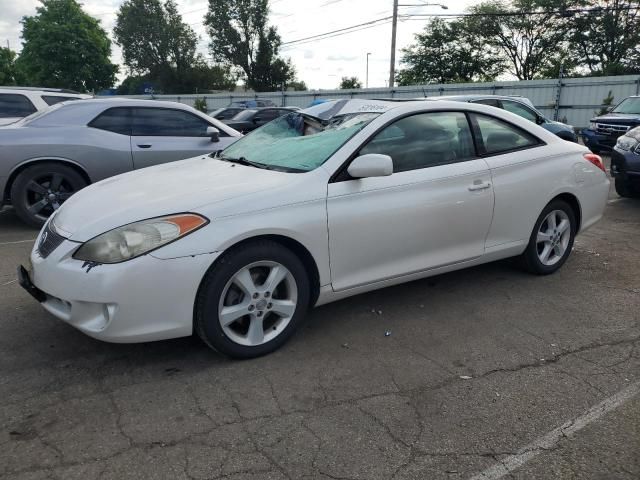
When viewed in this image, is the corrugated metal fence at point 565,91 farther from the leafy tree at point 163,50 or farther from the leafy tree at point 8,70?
the leafy tree at point 8,70

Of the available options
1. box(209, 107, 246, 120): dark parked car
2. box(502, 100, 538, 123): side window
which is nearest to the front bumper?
box(502, 100, 538, 123): side window

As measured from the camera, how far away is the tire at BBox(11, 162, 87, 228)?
6129mm

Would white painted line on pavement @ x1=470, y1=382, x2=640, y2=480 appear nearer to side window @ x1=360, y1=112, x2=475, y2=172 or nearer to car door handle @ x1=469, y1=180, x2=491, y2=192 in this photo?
car door handle @ x1=469, y1=180, x2=491, y2=192

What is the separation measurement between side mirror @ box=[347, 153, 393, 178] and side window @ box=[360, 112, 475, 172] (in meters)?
0.22

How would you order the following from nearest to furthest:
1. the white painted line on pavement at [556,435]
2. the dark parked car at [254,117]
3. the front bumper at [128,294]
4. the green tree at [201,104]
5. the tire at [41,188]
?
the white painted line on pavement at [556,435], the front bumper at [128,294], the tire at [41,188], the dark parked car at [254,117], the green tree at [201,104]

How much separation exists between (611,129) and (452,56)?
36.8m

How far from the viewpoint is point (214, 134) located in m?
6.93

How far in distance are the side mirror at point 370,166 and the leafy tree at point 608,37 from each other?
120 ft

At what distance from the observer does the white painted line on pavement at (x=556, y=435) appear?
224 cm

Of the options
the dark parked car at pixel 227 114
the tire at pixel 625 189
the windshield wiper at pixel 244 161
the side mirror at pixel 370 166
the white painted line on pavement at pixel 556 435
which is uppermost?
the side mirror at pixel 370 166

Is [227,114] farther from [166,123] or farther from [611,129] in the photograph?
[166,123]

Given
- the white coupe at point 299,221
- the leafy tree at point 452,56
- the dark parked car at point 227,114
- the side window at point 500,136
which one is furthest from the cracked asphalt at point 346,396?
the leafy tree at point 452,56

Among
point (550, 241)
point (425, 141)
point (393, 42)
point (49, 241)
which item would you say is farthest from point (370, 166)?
point (393, 42)

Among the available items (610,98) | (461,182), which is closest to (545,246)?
(461,182)
